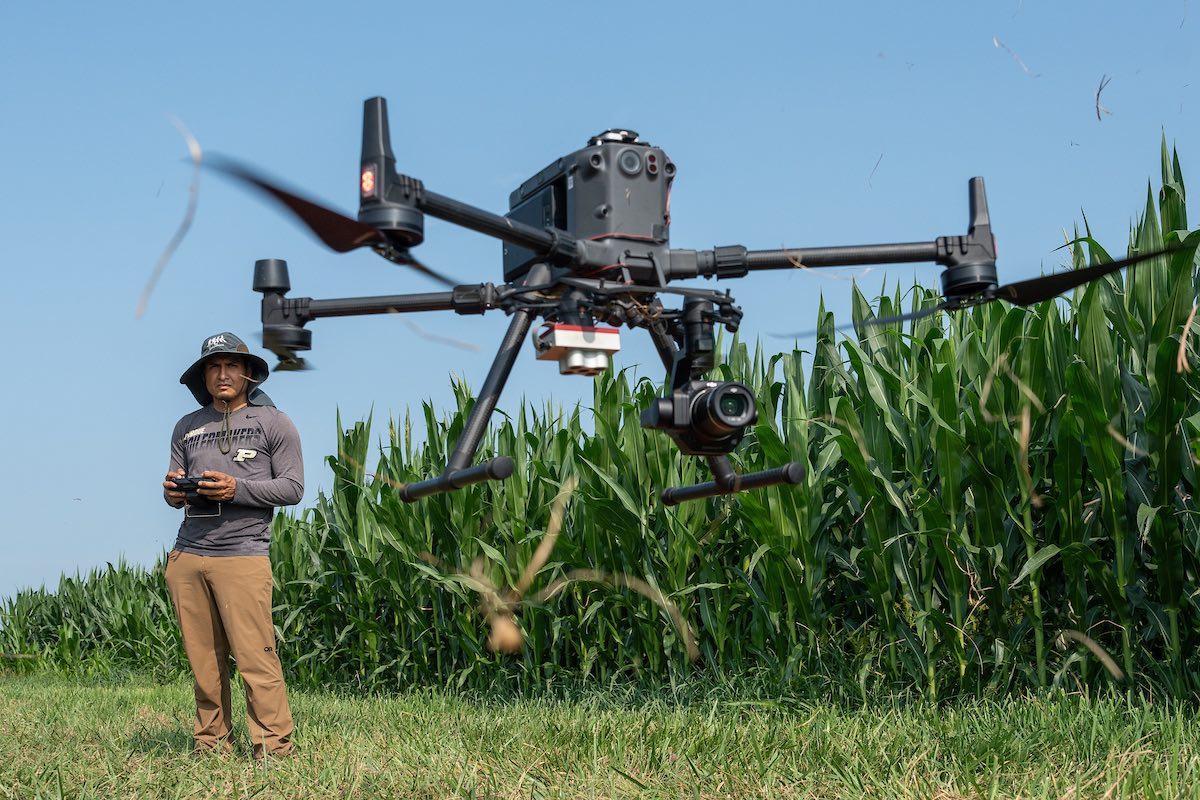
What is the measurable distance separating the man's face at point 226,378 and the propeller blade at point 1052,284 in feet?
10.8

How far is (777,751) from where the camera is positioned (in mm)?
3992

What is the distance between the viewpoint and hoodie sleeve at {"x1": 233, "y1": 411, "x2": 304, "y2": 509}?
470 centimetres

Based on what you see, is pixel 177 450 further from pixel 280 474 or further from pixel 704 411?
pixel 704 411

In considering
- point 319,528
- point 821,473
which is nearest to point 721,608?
point 821,473

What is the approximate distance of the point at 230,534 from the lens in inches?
187

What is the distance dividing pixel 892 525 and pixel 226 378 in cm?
315

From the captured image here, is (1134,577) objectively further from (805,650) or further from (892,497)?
(805,650)

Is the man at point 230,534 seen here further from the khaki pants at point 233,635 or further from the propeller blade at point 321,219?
the propeller blade at point 321,219

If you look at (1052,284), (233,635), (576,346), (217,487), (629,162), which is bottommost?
(233,635)

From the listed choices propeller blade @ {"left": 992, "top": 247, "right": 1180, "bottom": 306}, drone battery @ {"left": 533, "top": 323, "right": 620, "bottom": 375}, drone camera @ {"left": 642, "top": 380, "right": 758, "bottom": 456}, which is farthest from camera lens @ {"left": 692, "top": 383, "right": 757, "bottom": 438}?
propeller blade @ {"left": 992, "top": 247, "right": 1180, "bottom": 306}

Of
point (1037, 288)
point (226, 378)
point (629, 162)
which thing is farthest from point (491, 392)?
point (226, 378)

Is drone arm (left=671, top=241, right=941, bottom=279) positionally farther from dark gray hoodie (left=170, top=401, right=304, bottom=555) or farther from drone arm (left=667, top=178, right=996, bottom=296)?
dark gray hoodie (left=170, top=401, right=304, bottom=555)

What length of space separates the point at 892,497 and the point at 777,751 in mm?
1651

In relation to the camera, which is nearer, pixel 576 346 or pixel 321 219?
pixel 321 219
